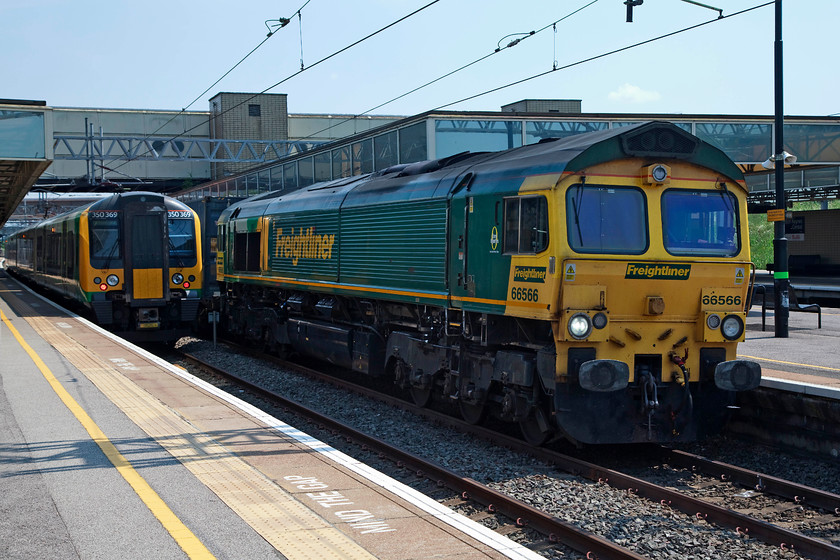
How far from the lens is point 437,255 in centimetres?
1088

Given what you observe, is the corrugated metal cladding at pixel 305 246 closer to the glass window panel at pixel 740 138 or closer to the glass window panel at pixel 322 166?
the glass window panel at pixel 322 166

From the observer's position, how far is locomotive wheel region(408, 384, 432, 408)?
11852 mm

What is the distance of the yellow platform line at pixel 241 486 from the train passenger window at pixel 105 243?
8.91m

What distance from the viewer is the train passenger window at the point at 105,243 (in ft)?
62.8

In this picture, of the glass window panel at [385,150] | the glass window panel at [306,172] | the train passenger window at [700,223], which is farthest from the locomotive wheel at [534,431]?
the glass window panel at [306,172]

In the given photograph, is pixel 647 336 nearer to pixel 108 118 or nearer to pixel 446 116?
pixel 446 116

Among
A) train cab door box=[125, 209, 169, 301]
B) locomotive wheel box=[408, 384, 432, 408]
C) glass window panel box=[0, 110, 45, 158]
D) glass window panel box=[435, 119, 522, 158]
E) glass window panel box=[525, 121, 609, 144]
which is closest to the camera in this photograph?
locomotive wheel box=[408, 384, 432, 408]

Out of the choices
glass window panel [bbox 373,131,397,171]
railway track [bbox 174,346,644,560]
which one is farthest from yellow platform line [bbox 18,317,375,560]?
glass window panel [bbox 373,131,397,171]

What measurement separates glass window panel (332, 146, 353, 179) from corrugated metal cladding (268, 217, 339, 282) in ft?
31.1

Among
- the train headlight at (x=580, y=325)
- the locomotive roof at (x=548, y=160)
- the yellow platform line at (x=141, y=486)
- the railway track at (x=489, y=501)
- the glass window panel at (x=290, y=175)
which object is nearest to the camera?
the yellow platform line at (x=141, y=486)

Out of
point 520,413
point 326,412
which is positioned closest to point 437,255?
point 520,413

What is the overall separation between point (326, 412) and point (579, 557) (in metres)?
6.65

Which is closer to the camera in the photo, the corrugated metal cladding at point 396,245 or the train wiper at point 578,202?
the train wiper at point 578,202

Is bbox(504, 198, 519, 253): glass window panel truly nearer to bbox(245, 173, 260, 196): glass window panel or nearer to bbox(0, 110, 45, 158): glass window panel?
bbox(0, 110, 45, 158): glass window panel
